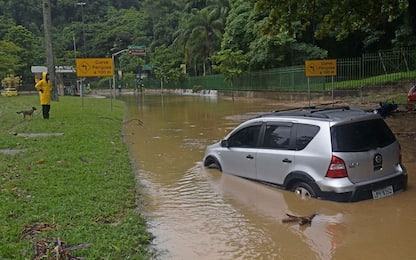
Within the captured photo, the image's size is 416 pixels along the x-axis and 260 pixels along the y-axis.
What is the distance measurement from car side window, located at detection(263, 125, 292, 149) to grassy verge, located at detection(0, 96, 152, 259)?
2.42 metres

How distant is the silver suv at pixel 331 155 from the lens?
22.2 ft

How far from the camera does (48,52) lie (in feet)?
108

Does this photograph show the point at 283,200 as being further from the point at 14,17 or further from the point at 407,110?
the point at 14,17

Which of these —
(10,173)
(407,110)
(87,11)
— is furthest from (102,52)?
(10,173)

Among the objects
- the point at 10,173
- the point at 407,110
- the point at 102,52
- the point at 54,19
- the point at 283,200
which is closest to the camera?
the point at 283,200

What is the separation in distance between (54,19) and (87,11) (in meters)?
7.95

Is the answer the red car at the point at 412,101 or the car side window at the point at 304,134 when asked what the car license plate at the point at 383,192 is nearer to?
the car side window at the point at 304,134

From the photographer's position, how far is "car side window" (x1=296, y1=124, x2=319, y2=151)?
23.5 feet

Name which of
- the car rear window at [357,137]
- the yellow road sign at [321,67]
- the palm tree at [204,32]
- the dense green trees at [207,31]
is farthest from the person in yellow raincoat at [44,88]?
the palm tree at [204,32]

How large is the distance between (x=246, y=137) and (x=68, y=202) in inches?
132

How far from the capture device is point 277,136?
781 cm

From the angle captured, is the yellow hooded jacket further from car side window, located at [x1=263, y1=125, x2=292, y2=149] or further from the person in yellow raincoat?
car side window, located at [x1=263, y1=125, x2=292, y2=149]

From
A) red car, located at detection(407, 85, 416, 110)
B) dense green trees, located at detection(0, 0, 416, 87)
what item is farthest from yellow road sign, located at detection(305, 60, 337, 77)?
red car, located at detection(407, 85, 416, 110)

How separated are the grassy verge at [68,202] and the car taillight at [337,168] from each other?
275 cm
